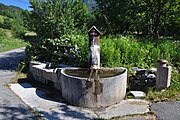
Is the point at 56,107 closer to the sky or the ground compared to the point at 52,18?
closer to the ground

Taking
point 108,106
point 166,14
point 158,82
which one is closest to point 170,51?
point 158,82

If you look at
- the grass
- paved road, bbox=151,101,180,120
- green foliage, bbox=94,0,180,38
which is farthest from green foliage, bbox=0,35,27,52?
paved road, bbox=151,101,180,120

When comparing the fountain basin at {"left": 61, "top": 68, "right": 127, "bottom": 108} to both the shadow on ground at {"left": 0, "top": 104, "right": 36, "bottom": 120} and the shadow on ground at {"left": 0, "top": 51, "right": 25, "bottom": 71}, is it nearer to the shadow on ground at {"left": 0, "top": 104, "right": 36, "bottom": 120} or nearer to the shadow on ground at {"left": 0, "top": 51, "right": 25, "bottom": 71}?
the shadow on ground at {"left": 0, "top": 104, "right": 36, "bottom": 120}

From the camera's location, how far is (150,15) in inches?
468

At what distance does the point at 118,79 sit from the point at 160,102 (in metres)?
1.11

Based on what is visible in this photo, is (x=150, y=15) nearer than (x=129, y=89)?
No

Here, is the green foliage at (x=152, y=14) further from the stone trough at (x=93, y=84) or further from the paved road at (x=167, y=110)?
the paved road at (x=167, y=110)

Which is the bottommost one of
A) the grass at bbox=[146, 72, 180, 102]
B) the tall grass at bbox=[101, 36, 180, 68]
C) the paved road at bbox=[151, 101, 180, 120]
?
the paved road at bbox=[151, 101, 180, 120]

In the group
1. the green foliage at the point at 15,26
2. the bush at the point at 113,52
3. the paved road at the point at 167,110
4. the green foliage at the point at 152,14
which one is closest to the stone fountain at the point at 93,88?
the paved road at the point at 167,110

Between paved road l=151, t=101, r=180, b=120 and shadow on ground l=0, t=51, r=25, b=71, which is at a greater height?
shadow on ground l=0, t=51, r=25, b=71

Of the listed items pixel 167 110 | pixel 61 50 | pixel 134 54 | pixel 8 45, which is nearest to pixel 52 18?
pixel 61 50

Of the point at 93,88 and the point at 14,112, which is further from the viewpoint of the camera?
the point at 93,88

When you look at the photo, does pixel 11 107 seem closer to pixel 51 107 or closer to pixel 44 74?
pixel 51 107

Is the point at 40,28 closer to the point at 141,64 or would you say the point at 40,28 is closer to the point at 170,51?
the point at 141,64
